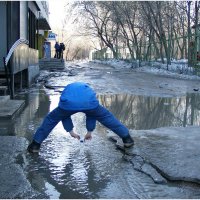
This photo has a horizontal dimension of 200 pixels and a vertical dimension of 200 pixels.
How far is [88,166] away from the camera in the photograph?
4805 millimetres

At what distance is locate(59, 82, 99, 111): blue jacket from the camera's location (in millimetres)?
5043

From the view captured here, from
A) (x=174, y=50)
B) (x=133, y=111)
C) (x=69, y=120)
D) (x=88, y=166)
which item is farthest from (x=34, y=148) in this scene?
(x=174, y=50)

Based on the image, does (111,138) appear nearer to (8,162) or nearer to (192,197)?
(8,162)

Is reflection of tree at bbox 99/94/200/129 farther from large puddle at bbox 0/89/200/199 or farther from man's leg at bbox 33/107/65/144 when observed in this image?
man's leg at bbox 33/107/65/144

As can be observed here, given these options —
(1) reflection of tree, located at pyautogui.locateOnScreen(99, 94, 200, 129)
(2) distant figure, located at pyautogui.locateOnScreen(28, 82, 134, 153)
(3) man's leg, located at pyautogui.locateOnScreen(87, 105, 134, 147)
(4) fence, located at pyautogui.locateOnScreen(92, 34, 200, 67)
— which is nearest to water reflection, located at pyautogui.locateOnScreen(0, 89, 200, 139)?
(1) reflection of tree, located at pyautogui.locateOnScreen(99, 94, 200, 129)

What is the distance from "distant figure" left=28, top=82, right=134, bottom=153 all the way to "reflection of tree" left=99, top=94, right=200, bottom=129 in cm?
212

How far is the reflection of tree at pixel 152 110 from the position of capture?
8094 mm

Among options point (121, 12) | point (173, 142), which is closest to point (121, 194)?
point (173, 142)

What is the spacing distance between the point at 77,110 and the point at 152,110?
4916 mm

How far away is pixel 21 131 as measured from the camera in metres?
6.95

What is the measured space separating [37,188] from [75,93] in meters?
1.39

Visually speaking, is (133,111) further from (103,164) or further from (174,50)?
(174,50)

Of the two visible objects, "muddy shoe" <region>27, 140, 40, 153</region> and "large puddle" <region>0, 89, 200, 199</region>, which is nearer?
"large puddle" <region>0, 89, 200, 199</region>

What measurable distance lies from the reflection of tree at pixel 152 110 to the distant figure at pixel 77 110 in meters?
2.12
